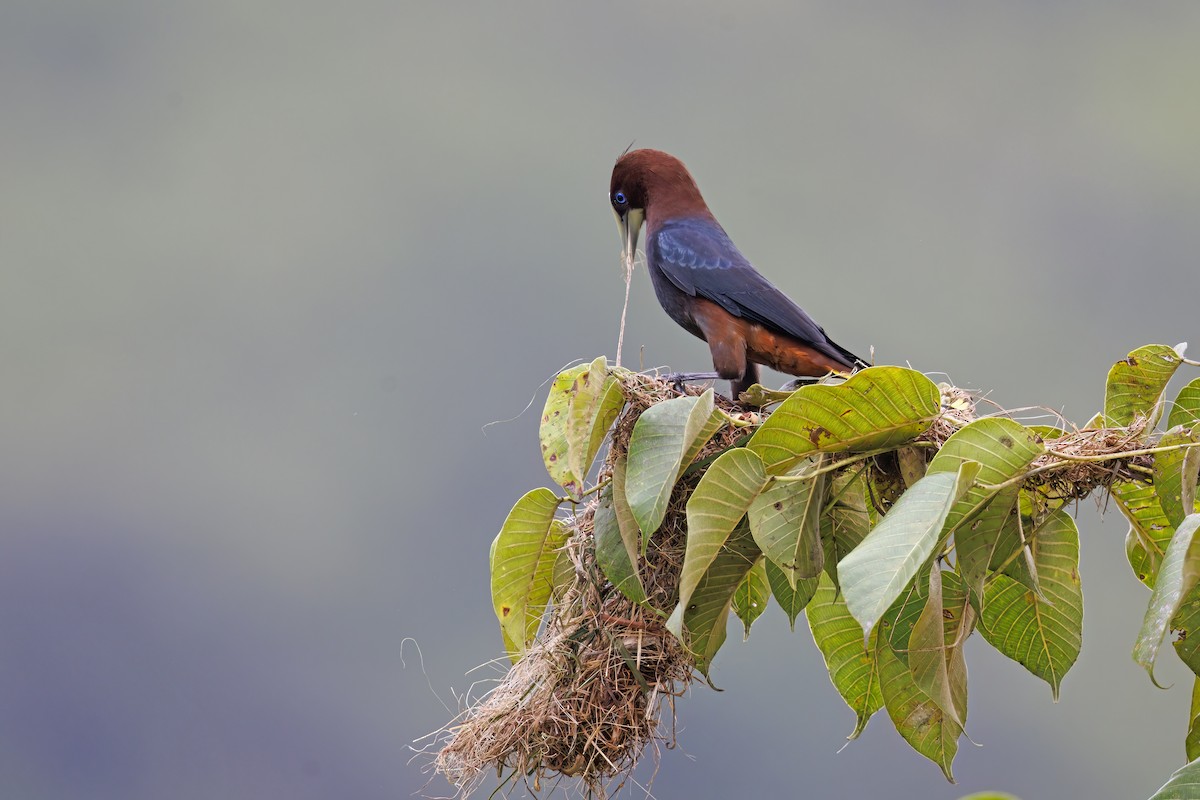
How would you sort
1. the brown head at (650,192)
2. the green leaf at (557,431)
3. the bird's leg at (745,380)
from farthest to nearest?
1. the brown head at (650,192)
2. the bird's leg at (745,380)
3. the green leaf at (557,431)

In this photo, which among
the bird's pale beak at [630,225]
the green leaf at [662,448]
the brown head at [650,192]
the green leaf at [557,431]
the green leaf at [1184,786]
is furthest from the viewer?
the bird's pale beak at [630,225]

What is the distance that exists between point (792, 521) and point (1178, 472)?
48 cm

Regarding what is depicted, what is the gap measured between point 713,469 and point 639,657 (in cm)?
42

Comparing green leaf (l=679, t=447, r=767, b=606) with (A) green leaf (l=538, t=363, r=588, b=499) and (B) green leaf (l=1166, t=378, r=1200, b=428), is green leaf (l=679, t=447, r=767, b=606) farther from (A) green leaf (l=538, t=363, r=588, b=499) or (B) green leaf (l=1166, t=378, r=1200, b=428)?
(B) green leaf (l=1166, t=378, r=1200, b=428)

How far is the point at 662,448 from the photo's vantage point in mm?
1526

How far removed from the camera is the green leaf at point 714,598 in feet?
5.48

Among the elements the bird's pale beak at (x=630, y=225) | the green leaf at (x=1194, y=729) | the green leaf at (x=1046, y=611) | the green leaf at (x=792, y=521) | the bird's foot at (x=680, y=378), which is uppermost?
the bird's pale beak at (x=630, y=225)

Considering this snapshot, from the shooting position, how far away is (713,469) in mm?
1438

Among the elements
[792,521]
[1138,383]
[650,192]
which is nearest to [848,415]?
[792,521]

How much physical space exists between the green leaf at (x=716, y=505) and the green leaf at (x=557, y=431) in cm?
38

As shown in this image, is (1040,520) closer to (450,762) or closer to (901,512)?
(901,512)

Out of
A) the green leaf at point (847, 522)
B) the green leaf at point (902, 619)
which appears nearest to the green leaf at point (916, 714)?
the green leaf at point (902, 619)

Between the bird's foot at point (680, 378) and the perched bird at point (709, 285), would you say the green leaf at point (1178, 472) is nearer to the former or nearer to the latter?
the bird's foot at point (680, 378)

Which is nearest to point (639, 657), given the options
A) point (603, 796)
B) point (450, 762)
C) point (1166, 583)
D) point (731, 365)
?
point (603, 796)
